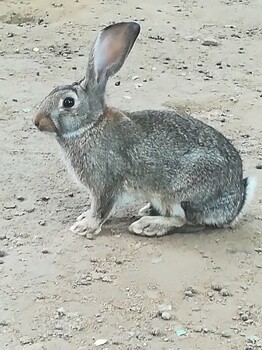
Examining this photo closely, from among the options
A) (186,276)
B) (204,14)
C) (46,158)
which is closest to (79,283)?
(186,276)

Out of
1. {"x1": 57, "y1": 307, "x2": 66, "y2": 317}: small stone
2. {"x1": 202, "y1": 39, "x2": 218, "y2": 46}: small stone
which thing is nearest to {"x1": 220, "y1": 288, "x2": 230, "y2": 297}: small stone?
{"x1": 57, "y1": 307, "x2": 66, "y2": 317}: small stone

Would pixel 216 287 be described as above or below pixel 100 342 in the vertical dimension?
below

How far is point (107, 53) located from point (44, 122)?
1.91ft

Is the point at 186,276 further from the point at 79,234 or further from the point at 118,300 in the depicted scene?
the point at 79,234

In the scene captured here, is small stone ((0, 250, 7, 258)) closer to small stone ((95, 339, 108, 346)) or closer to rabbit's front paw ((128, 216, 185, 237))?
rabbit's front paw ((128, 216, 185, 237))

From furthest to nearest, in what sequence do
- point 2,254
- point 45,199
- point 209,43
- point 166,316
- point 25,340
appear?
point 209,43 < point 45,199 < point 2,254 < point 166,316 < point 25,340

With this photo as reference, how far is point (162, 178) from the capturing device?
5.11 metres

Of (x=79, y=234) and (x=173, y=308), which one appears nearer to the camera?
(x=173, y=308)

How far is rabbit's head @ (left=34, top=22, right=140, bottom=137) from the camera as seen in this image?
5043 mm

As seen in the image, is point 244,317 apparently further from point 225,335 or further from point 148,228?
point 148,228

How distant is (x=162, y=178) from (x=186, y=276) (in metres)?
0.71

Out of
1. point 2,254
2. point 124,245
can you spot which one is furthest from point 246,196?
point 2,254

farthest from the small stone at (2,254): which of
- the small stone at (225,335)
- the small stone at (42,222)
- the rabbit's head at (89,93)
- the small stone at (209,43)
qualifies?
the small stone at (209,43)

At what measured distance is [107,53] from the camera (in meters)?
5.21
